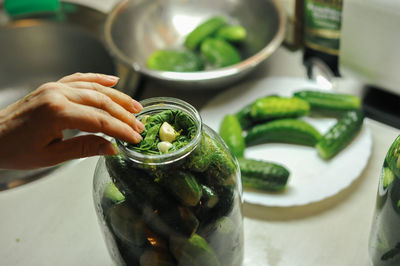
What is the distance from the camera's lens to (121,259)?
69 centimetres

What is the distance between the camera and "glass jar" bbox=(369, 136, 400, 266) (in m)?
0.65

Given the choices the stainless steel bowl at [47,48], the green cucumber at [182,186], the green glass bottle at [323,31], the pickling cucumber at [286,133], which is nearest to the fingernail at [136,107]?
the green cucumber at [182,186]

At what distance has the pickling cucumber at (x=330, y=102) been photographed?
103 centimetres

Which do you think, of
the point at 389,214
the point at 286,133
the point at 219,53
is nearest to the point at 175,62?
the point at 219,53

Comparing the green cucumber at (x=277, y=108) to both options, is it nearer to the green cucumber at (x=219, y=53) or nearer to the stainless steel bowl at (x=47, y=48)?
the green cucumber at (x=219, y=53)

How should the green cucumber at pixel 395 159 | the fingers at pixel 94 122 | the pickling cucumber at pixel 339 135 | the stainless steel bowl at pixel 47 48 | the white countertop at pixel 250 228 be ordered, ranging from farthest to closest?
the stainless steel bowl at pixel 47 48 → the pickling cucumber at pixel 339 135 → the white countertop at pixel 250 228 → the green cucumber at pixel 395 159 → the fingers at pixel 94 122

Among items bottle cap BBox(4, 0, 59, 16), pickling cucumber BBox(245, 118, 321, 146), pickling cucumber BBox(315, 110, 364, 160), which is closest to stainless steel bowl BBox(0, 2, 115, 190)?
bottle cap BBox(4, 0, 59, 16)

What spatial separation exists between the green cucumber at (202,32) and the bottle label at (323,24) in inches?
10.6

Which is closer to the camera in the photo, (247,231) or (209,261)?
(209,261)

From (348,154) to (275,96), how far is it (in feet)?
0.76

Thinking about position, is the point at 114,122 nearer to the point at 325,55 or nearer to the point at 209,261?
the point at 209,261

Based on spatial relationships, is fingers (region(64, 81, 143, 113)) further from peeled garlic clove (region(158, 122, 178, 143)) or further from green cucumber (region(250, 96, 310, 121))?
green cucumber (region(250, 96, 310, 121))

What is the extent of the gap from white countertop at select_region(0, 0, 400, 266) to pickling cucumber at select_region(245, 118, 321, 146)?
0.47 feet

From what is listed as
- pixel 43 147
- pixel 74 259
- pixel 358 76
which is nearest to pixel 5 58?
pixel 74 259
